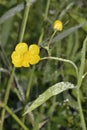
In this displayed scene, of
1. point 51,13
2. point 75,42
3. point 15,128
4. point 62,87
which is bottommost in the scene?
point 15,128

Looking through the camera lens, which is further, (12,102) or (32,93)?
(12,102)

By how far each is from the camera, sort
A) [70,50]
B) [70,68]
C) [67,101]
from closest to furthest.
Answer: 1. [67,101]
2. [70,68]
3. [70,50]

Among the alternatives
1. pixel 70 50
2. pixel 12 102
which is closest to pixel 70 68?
pixel 70 50

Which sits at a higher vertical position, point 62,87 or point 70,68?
point 62,87

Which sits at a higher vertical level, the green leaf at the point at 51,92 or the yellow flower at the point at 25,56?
the yellow flower at the point at 25,56

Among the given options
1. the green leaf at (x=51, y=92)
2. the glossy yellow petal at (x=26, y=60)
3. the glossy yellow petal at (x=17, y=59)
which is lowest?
the green leaf at (x=51, y=92)

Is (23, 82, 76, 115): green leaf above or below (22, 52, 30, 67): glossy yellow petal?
below

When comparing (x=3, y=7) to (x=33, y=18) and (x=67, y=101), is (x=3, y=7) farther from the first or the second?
(x=33, y=18)

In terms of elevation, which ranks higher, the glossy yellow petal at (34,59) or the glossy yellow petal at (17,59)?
the glossy yellow petal at (17,59)
